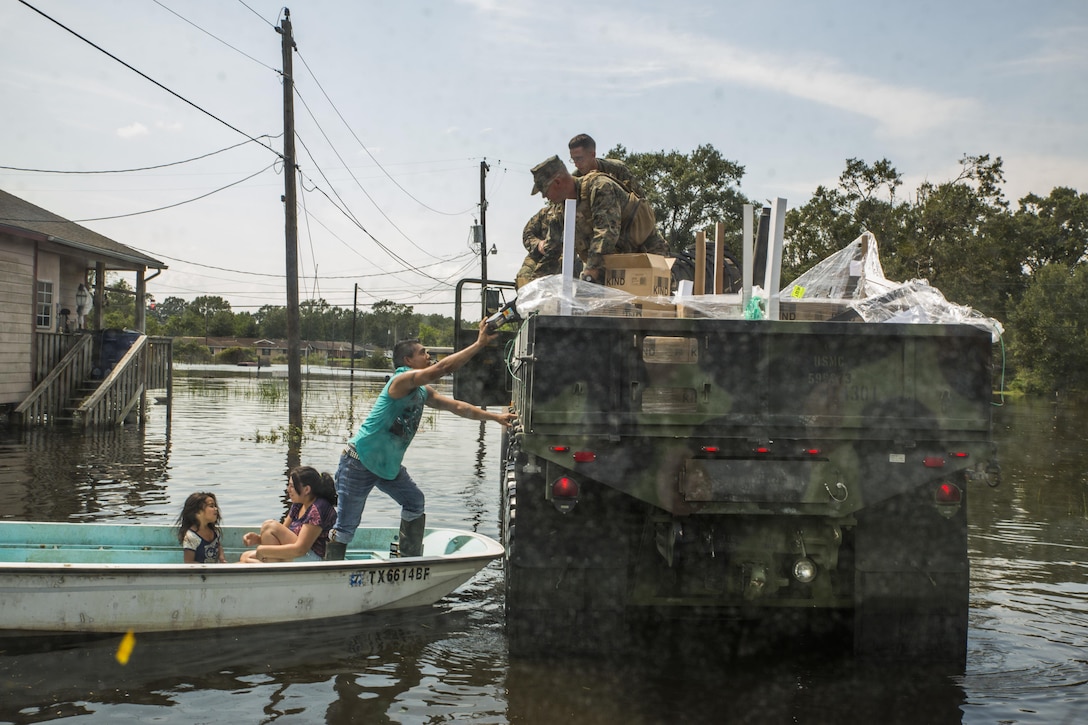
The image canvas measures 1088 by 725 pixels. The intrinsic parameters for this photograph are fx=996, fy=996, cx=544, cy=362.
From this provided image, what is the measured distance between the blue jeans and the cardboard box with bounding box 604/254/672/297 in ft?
6.72

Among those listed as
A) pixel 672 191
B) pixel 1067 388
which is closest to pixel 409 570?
pixel 672 191

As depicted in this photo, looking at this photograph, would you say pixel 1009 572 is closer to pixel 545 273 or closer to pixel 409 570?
pixel 545 273

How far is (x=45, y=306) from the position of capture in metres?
22.4

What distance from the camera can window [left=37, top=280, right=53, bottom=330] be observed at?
72.5ft

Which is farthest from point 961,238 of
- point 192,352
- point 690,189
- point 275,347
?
point 275,347

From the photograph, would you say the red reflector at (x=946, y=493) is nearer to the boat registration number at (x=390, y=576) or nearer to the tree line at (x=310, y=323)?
the boat registration number at (x=390, y=576)

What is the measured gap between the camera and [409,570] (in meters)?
6.53

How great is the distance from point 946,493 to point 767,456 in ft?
3.02

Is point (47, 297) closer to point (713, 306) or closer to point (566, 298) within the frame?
point (566, 298)

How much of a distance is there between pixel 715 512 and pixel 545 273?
385 cm

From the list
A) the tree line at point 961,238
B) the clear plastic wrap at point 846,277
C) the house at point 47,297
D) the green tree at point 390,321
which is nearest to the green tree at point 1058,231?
the tree line at point 961,238

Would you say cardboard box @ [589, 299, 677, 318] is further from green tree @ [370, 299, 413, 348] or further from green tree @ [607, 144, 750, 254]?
green tree @ [370, 299, 413, 348]

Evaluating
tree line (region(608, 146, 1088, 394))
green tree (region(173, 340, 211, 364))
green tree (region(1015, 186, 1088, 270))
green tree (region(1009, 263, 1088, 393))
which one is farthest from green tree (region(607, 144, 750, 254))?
green tree (region(173, 340, 211, 364))

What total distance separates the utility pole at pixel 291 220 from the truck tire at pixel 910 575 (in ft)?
49.1
